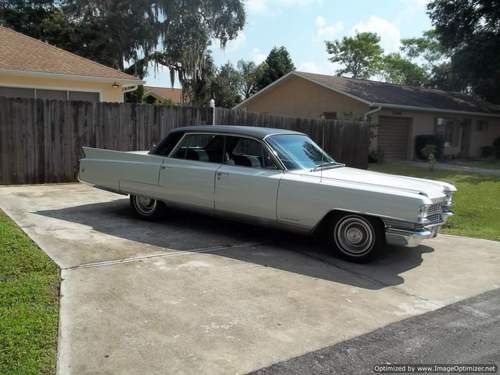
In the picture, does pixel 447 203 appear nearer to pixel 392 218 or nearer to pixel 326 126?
pixel 392 218

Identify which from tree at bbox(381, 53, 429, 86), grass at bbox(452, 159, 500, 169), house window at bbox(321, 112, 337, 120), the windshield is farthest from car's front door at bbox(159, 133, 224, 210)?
tree at bbox(381, 53, 429, 86)

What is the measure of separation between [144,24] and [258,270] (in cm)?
2882

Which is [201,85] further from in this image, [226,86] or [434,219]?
[434,219]

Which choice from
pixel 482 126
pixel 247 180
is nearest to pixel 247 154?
pixel 247 180

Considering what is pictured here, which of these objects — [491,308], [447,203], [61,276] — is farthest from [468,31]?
[61,276]

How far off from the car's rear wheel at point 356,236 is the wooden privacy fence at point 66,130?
22.9 ft

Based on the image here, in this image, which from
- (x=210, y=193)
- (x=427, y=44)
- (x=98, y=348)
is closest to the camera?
(x=98, y=348)

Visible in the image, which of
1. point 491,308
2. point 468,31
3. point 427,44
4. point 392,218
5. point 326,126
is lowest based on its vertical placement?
point 491,308

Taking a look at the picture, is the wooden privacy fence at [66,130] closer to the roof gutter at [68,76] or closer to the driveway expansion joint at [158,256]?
the roof gutter at [68,76]

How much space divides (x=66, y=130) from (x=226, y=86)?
95.5 ft


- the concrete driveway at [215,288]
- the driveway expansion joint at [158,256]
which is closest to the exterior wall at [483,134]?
the concrete driveway at [215,288]

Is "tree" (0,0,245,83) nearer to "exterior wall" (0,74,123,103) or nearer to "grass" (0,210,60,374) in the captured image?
"exterior wall" (0,74,123,103)

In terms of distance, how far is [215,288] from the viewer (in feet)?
16.1

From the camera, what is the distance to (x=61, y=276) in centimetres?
494
